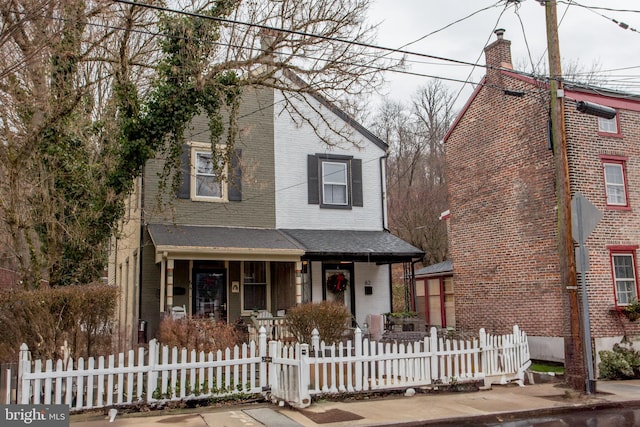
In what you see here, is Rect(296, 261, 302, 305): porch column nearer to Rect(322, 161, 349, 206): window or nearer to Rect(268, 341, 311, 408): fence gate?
Rect(322, 161, 349, 206): window

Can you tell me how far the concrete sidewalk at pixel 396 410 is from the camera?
7.96 metres

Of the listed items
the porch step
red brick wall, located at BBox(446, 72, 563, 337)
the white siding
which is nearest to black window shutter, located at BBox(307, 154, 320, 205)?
the white siding

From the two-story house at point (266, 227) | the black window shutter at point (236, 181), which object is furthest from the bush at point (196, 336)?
the black window shutter at point (236, 181)

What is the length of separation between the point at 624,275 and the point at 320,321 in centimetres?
860

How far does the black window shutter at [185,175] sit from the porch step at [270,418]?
28.8ft

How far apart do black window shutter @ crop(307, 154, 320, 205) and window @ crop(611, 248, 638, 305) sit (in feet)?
27.7

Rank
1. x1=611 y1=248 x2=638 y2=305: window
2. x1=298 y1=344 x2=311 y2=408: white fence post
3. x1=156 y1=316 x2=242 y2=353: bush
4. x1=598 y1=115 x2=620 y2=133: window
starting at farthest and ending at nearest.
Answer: x1=598 y1=115 x2=620 y2=133: window → x1=611 y1=248 x2=638 y2=305: window → x1=156 y1=316 x2=242 y2=353: bush → x1=298 y1=344 x2=311 y2=408: white fence post

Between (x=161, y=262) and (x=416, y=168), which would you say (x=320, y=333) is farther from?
(x=416, y=168)

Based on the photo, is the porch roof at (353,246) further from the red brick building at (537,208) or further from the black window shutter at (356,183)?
the red brick building at (537,208)

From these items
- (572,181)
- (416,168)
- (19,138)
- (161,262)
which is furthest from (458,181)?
(416,168)

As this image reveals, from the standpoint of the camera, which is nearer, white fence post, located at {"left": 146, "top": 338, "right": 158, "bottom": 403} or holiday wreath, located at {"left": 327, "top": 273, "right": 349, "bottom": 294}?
white fence post, located at {"left": 146, "top": 338, "right": 158, "bottom": 403}

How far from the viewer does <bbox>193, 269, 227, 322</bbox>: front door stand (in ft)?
53.4

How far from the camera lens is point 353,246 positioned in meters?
16.7

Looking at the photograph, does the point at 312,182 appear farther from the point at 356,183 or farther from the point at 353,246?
the point at 353,246
